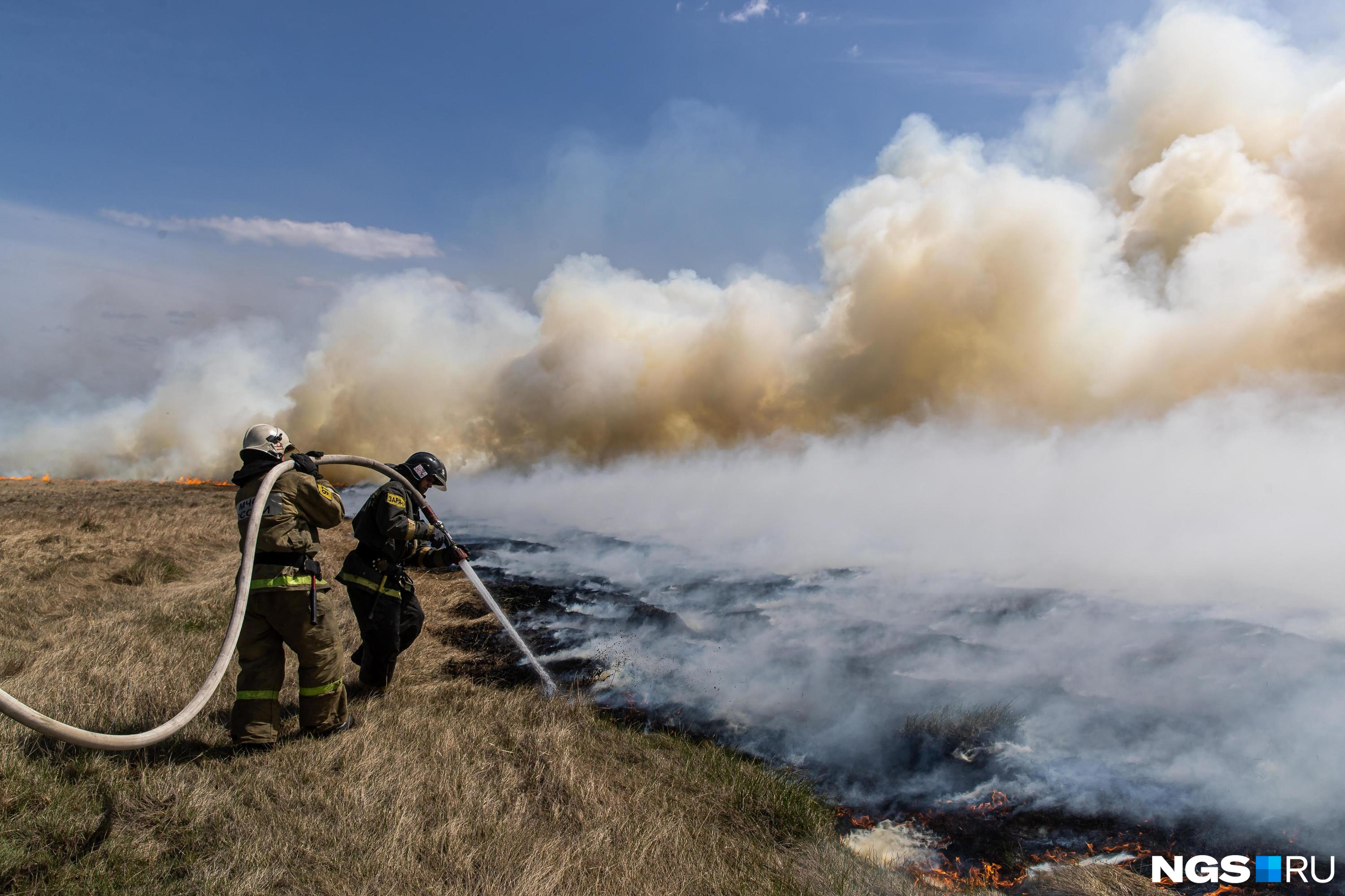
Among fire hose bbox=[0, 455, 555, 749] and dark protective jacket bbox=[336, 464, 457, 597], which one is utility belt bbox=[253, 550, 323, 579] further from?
dark protective jacket bbox=[336, 464, 457, 597]

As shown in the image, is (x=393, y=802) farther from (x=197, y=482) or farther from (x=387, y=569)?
(x=197, y=482)

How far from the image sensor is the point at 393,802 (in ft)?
13.6

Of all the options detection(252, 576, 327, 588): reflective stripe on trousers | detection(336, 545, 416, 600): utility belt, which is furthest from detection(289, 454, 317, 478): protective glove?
detection(336, 545, 416, 600): utility belt

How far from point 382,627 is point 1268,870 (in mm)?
6587

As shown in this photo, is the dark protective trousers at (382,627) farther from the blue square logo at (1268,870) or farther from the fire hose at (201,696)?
the blue square logo at (1268,870)

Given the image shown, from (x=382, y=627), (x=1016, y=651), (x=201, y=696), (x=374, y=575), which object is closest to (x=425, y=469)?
(x=374, y=575)

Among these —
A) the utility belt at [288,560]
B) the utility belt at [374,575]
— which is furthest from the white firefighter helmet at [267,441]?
the utility belt at [374,575]

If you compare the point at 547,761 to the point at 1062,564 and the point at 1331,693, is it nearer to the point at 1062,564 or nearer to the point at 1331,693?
the point at 1331,693

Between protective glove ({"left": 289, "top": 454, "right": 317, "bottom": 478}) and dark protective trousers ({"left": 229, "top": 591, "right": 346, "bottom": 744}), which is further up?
protective glove ({"left": 289, "top": 454, "right": 317, "bottom": 478})

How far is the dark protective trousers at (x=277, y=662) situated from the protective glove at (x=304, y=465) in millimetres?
870

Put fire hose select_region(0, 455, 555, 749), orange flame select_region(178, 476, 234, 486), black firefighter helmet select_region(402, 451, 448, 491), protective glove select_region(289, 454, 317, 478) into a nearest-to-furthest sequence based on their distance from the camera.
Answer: fire hose select_region(0, 455, 555, 749)
protective glove select_region(289, 454, 317, 478)
black firefighter helmet select_region(402, 451, 448, 491)
orange flame select_region(178, 476, 234, 486)

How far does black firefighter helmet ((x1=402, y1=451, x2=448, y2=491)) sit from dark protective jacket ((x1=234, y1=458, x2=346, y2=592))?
146 centimetres

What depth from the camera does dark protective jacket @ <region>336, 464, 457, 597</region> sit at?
233 inches

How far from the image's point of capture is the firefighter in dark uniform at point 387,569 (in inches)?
235
